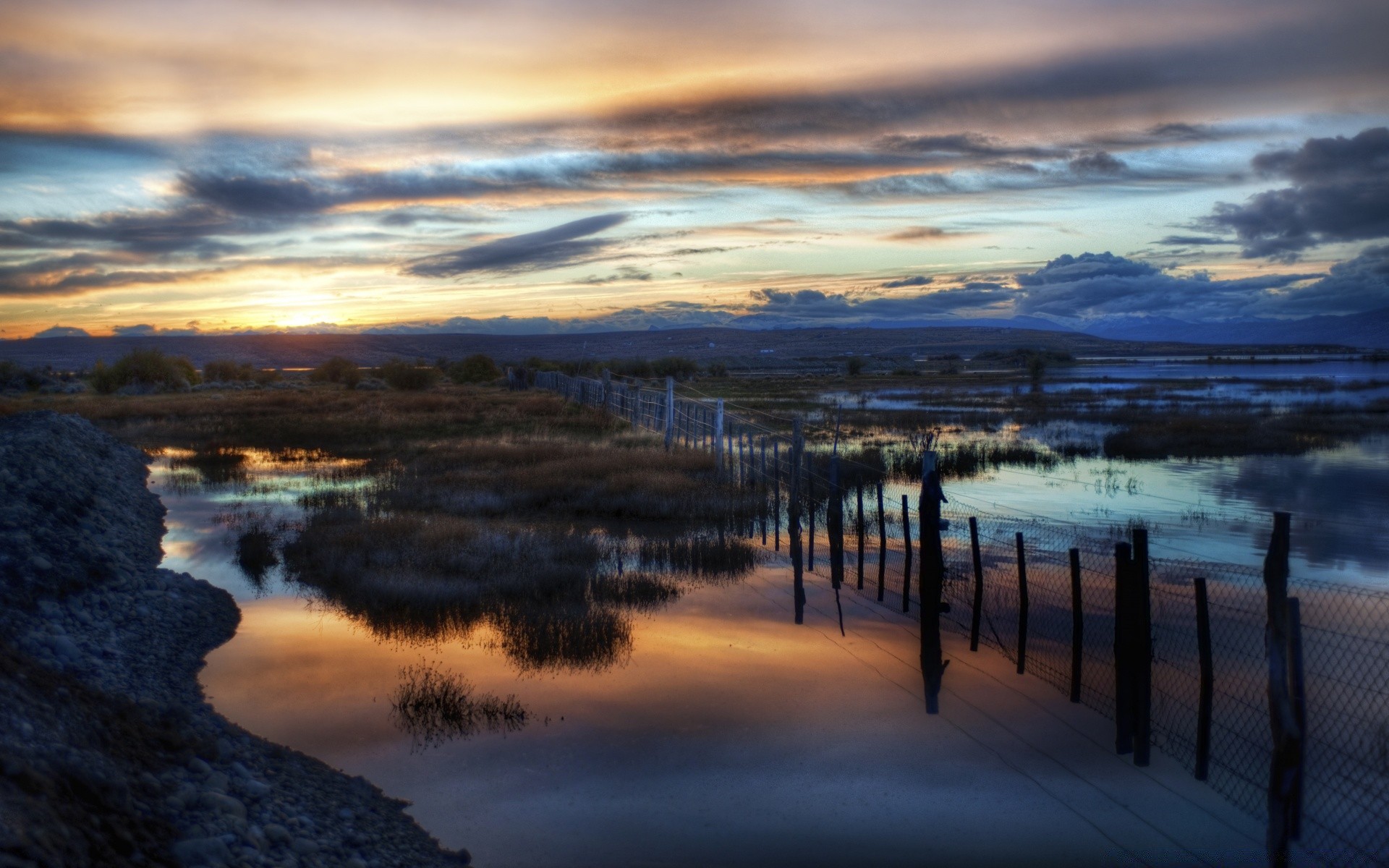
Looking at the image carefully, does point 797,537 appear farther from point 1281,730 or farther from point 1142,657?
point 1281,730

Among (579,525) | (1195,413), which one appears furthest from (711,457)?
(1195,413)

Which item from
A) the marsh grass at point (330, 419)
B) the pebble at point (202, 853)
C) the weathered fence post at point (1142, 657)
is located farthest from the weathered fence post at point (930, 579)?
the marsh grass at point (330, 419)

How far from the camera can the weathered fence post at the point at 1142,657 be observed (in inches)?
285

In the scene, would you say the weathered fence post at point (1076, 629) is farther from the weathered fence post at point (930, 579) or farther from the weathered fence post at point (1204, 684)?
the weathered fence post at point (1204, 684)

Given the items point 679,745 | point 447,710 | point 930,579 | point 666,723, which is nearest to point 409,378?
point 447,710

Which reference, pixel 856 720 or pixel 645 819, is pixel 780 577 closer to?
pixel 856 720

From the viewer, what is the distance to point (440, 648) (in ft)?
33.2

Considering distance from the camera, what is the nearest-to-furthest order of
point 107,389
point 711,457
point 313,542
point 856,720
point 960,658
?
point 856,720 → point 960,658 → point 313,542 → point 711,457 → point 107,389

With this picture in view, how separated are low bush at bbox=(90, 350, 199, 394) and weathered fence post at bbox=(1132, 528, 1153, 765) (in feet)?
220

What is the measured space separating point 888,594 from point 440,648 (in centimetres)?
577

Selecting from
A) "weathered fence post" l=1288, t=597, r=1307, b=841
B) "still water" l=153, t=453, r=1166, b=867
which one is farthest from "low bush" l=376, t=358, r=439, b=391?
"weathered fence post" l=1288, t=597, r=1307, b=841

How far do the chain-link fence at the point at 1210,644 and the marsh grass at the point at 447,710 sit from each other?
448 centimetres

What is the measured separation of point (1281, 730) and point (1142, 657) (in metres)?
1.48

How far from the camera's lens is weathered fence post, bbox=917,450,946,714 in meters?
8.96
